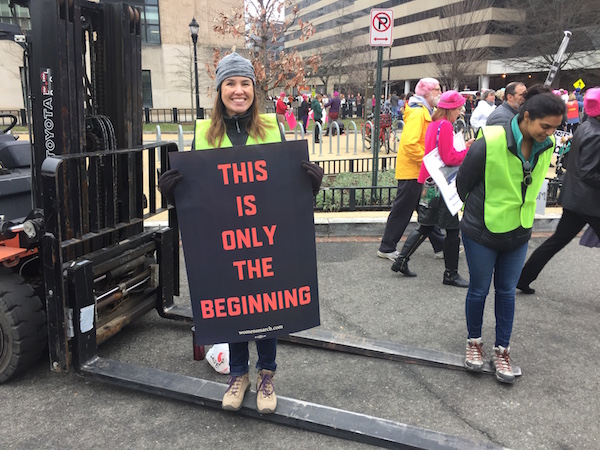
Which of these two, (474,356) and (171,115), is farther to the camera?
(171,115)

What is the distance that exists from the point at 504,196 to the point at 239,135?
1.74 m

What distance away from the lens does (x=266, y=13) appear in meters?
11.2

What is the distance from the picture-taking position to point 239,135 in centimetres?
281

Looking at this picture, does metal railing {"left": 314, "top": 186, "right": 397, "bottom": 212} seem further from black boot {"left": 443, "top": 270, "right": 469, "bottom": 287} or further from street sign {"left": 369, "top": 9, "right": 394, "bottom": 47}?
black boot {"left": 443, "top": 270, "right": 469, "bottom": 287}

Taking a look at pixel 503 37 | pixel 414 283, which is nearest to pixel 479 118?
pixel 414 283

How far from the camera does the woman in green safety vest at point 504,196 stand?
3.10 m

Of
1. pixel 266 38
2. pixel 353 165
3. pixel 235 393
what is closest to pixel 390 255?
pixel 235 393

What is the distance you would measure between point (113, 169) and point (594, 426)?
348 centimetres

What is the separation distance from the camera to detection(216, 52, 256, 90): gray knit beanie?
2654 millimetres

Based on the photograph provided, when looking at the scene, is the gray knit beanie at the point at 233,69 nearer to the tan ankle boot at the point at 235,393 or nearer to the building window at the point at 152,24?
the tan ankle boot at the point at 235,393

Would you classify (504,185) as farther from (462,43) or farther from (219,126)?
(462,43)

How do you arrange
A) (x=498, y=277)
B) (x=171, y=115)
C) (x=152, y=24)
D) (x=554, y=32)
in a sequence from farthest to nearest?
(x=554, y=32) < (x=152, y=24) < (x=171, y=115) < (x=498, y=277)

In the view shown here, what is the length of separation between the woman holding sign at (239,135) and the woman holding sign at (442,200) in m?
2.43

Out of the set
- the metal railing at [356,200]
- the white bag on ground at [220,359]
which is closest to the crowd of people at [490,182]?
the white bag on ground at [220,359]
